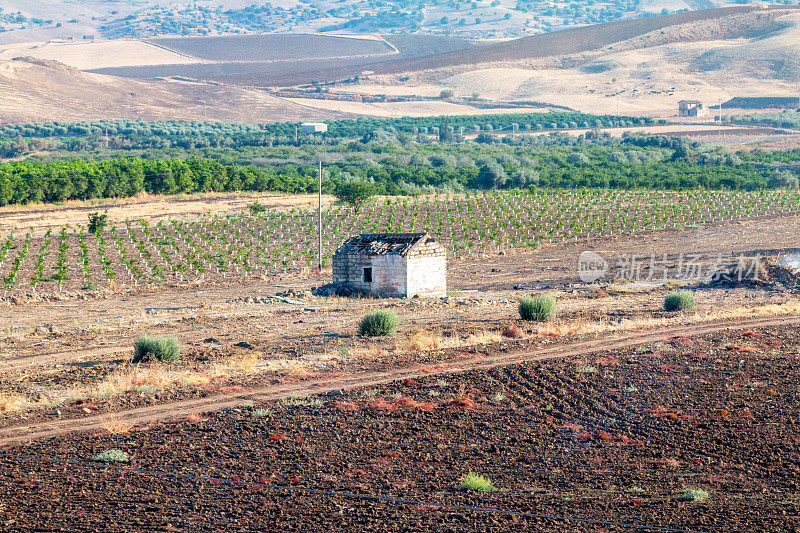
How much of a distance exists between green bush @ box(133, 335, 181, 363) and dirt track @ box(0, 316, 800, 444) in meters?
3.79

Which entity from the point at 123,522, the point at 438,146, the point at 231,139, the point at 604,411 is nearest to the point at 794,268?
the point at 604,411

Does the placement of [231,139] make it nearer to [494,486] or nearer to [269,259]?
[269,259]

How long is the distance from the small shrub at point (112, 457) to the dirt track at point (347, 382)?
5.97 ft

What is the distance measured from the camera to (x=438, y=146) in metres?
148

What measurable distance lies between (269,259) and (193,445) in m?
31.5

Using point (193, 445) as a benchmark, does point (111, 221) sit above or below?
below

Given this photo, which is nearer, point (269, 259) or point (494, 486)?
point (494, 486)

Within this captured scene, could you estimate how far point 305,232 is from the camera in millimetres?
57625

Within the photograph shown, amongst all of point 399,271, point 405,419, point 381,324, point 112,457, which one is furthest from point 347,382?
point 399,271

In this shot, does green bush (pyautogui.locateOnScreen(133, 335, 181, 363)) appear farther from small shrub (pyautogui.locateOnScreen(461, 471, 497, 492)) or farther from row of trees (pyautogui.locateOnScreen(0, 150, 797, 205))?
row of trees (pyautogui.locateOnScreen(0, 150, 797, 205))

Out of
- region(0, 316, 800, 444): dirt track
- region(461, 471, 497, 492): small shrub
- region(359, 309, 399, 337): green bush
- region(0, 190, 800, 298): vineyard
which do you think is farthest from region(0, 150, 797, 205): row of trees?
region(461, 471, 497, 492): small shrub

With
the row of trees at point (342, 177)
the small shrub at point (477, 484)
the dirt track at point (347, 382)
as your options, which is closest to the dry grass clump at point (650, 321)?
the dirt track at point (347, 382)

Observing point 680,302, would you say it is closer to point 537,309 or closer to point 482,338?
point 537,309

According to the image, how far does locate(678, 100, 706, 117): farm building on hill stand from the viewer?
179 meters
